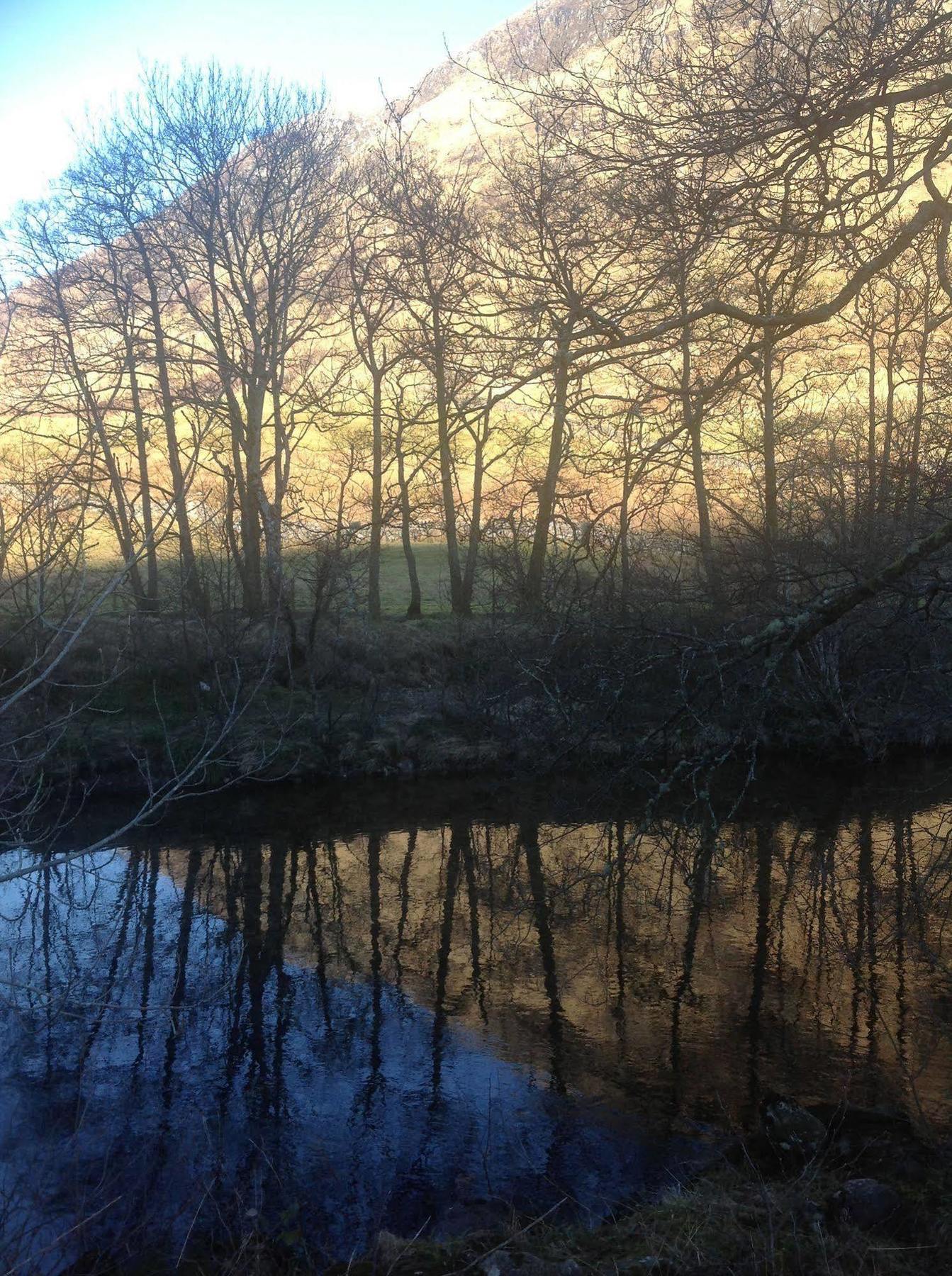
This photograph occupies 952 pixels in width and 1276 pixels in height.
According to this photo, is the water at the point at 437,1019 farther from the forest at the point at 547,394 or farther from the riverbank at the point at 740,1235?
the forest at the point at 547,394

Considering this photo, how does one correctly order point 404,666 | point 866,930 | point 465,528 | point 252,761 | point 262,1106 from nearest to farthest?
point 262,1106, point 866,930, point 252,761, point 404,666, point 465,528

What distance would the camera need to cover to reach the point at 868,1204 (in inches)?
266

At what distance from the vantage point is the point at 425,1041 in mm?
10242

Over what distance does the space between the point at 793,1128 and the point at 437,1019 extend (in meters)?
3.78

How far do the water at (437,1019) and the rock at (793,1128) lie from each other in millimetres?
488

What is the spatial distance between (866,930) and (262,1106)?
672 centimetres

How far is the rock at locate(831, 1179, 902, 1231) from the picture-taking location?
6.65m

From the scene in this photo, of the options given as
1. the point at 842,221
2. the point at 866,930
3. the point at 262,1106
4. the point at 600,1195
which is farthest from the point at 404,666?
the point at 842,221

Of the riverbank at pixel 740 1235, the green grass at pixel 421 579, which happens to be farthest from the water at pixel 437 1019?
the green grass at pixel 421 579

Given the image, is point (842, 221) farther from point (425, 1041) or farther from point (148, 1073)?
point (148, 1073)

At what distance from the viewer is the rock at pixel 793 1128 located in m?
7.84

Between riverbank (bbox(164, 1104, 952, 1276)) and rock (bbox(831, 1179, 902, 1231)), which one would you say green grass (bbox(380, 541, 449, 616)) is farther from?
rock (bbox(831, 1179, 902, 1231))

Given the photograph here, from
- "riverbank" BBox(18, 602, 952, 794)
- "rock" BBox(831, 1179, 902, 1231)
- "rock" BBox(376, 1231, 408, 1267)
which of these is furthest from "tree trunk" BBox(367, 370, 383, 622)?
"rock" BBox(831, 1179, 902, 1231)

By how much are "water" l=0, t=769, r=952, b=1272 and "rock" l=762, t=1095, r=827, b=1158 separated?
49 centimetres
